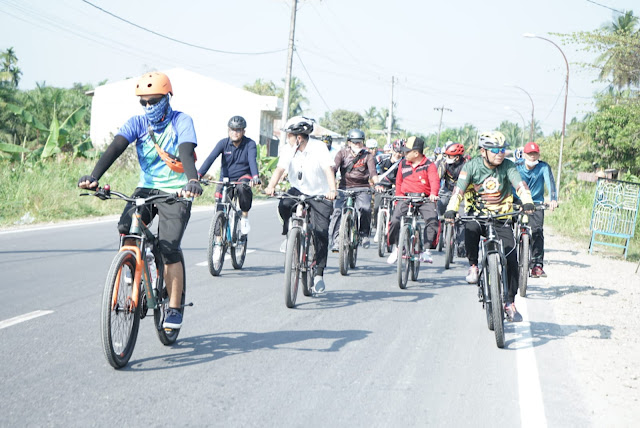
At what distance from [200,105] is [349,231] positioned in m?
41.7

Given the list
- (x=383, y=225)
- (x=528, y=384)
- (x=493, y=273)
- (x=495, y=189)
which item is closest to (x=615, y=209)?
(x=383, y=225)

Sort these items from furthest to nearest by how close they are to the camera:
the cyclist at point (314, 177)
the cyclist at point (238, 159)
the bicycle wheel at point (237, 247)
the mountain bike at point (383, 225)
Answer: the mountain bike at point (383, 225)
the cyclist at point (238, 159)
the bicycle wheel at point (237, 247)
the cyclist at point (314, 177)

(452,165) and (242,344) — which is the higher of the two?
(452,165)

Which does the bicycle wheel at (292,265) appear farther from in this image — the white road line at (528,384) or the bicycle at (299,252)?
the white road line at (528,384)

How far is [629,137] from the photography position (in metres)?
22.9

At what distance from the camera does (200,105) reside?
168 feet

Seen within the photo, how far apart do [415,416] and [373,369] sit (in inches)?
41.7

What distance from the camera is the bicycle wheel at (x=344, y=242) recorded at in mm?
10680

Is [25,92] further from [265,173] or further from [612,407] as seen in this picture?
[612,407]

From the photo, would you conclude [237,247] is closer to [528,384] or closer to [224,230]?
[224,230]

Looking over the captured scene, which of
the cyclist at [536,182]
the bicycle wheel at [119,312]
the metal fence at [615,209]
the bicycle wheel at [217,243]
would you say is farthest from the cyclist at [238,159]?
the metal fence at [615,209]

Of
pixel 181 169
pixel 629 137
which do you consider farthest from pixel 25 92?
pixel 181 169

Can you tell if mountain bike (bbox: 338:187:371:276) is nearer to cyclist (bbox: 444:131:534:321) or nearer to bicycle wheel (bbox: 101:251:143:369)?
cyclist (bbox: 444:131:534:321)

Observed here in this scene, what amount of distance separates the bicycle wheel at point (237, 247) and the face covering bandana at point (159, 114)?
438 cm
